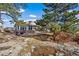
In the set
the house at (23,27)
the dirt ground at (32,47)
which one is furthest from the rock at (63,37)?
the house at (23,27)

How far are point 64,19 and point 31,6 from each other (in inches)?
14.6

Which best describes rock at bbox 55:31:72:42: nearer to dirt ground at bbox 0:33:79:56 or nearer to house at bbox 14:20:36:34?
dirt ground at bbox 0:33:79:56

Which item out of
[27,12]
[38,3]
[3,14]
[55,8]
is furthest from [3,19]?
[55,8]

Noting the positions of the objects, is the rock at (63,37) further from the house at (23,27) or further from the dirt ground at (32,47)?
the house at (23,27)

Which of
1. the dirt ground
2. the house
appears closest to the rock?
the dirt ground

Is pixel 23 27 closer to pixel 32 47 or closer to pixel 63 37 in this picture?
pixel 32 47

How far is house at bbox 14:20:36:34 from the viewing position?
1985 millimetres

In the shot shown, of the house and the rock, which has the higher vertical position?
the house

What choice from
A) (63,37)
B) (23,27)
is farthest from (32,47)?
(63,37)

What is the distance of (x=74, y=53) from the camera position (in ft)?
6.45

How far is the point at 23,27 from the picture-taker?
1.99m

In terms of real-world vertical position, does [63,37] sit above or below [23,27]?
below

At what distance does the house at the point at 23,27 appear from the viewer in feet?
6.51

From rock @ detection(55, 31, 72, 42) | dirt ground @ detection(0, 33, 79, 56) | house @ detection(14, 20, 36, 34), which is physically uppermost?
house @ detection(14, 20, 36, 34)
